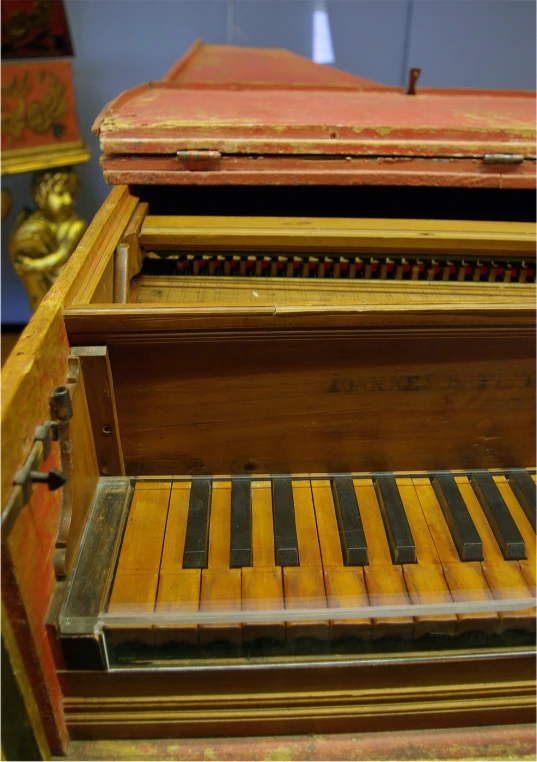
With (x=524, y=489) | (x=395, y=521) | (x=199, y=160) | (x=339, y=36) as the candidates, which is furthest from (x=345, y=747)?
(x=339, y=36)

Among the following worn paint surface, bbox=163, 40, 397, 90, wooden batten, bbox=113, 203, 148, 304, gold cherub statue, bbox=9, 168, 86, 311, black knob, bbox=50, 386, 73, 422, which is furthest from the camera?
gold cherub statue, bbox=9, 168, 86, 311

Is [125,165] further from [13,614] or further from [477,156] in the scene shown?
[13,614]

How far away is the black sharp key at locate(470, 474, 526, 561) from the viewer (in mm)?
1371

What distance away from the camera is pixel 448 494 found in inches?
59.0

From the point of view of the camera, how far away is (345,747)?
1373mm

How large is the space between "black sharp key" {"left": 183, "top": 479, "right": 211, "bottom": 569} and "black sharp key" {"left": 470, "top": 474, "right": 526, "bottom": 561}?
0.69 meters

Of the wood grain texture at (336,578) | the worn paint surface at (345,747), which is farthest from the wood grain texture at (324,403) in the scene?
the worn paint surface at (345,747)

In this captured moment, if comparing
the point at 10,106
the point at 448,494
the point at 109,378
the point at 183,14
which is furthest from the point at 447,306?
the point at 183,14

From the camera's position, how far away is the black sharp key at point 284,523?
1331 mm

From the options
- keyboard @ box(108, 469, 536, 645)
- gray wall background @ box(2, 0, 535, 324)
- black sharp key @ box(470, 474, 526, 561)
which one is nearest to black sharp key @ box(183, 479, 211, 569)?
keyboard @ box(108, 469, 536, 645)

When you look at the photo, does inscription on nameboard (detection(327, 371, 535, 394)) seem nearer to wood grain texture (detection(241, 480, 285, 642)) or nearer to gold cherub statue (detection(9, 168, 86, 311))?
wood grain texture (detection(241, 480, 285, 642))

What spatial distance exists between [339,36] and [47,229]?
6.51 feet

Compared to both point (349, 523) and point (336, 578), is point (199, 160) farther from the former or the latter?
point (336, 578)

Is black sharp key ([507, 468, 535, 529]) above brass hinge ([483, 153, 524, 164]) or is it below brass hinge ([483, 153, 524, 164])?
below
